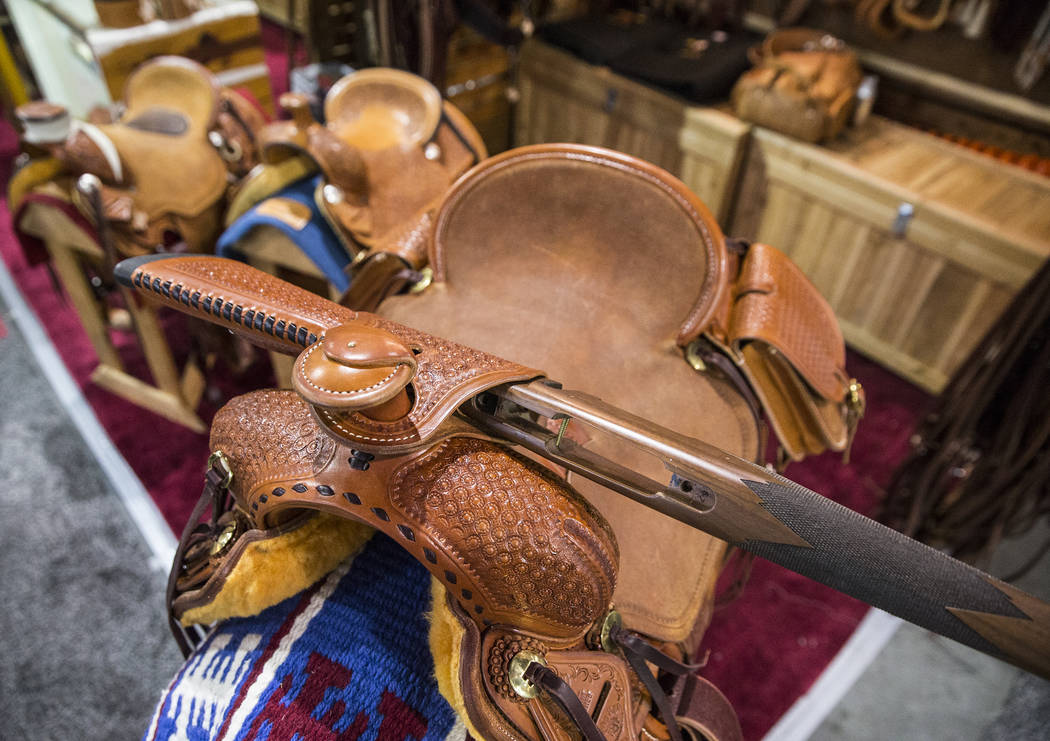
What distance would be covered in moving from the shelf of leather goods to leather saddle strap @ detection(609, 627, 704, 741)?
204 centimetres

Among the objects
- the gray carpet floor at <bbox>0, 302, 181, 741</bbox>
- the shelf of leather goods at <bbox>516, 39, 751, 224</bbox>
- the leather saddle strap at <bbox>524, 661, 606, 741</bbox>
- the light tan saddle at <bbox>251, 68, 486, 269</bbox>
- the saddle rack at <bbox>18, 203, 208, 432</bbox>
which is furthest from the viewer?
the shelf of leather goods at <bbox>516, 39, 751, 224</bbox>

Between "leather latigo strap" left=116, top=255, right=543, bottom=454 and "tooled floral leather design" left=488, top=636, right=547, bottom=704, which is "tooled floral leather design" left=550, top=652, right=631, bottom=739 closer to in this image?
"tooled floral leather design" left=488, top=636, right=547, bottom=704

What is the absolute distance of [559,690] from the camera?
628mm

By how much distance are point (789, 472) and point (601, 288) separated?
3.69 feet

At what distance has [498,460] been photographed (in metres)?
0.63

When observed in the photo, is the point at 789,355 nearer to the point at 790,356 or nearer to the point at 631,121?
the point at 790,356

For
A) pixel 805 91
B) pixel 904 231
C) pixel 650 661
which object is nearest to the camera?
pixel 650 661

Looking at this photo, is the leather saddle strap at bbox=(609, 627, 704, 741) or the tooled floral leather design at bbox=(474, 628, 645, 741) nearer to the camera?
the tooled floral leather design at bbox=(474, 628, 645, 741)

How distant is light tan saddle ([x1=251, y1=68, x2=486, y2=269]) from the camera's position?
1.45 meters

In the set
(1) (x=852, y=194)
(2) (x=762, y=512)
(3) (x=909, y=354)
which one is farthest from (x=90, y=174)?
(3) (x=909, y=354)

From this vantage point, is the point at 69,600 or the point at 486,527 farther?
the point at 69,600

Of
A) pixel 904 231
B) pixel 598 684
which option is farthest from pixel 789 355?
pixel 904 231

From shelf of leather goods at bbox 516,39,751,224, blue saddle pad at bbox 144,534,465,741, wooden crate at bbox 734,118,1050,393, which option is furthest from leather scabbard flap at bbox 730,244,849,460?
shelf of leather goods at bbox 516,39,751,224

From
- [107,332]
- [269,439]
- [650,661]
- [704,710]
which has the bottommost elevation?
[107,332]
